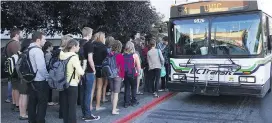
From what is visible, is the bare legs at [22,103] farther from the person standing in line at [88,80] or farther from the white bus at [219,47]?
the white bus at [219,47]

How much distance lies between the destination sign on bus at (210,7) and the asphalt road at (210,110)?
257cm

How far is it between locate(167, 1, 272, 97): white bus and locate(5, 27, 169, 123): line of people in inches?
42.3

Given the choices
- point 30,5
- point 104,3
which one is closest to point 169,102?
point 104,3

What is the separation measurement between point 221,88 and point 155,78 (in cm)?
239

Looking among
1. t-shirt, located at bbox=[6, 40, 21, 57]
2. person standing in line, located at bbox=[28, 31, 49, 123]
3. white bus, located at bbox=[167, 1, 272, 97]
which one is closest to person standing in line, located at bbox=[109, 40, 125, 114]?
person standing in line, located at bbox=[28, 31, 49, 123]

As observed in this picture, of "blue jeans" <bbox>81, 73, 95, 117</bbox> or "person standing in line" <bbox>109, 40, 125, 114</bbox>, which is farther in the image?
"person standing in line" <bbox>109, 40, 125, 114</bbox>

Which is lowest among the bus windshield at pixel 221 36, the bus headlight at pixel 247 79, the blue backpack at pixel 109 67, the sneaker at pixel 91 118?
the sneaker at pixel 91 118

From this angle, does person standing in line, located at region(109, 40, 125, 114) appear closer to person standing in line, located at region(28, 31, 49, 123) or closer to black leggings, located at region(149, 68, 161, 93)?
person standing in line, located at region(28, 31, 49, 123)

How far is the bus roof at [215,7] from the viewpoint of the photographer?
7215mm

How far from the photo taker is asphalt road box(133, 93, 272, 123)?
265 inches

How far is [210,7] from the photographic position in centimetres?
779

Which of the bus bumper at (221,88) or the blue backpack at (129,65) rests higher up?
the blue backpack at (129,65)

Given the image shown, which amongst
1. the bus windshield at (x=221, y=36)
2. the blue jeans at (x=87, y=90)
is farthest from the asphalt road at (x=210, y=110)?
the bus windshield at (x=221, y=36)

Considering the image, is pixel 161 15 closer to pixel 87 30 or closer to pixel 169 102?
pixel 169 102
